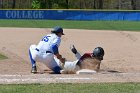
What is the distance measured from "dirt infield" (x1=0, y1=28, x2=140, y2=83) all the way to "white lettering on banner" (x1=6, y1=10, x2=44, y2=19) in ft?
52.9

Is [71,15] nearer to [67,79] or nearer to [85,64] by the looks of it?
[85,64]

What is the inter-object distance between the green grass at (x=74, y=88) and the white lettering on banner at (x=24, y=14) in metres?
29.5

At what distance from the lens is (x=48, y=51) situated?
11094 millimetres

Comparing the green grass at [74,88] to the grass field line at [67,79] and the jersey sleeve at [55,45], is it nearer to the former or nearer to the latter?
the grass field line at [67,79]

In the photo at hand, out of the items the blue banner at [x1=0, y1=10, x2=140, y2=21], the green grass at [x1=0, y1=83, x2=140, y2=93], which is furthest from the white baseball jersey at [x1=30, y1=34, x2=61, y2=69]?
the blue banner at [x1=0, y1=10, x2=140, y2=21]

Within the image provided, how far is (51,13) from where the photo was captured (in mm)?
37188

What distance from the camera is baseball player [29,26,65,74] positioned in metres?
11.0

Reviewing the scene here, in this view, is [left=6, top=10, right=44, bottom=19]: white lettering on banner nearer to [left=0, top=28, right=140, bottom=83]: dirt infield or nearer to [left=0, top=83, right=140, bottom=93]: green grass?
[left=0, top=28, right=140, bottom=83]: dirt infield

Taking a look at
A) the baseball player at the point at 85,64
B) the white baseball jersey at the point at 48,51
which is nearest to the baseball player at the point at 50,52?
the white baseball jersey at the point at 48,51

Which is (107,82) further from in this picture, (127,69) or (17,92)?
(127,69)

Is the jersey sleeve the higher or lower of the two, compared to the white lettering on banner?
higher

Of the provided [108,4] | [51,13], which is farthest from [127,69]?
[108,4]

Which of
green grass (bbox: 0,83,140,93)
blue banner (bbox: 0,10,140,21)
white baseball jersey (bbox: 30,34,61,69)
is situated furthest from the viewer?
blue banner (bbox: 0,10,140,21)

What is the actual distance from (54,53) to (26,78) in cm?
220
